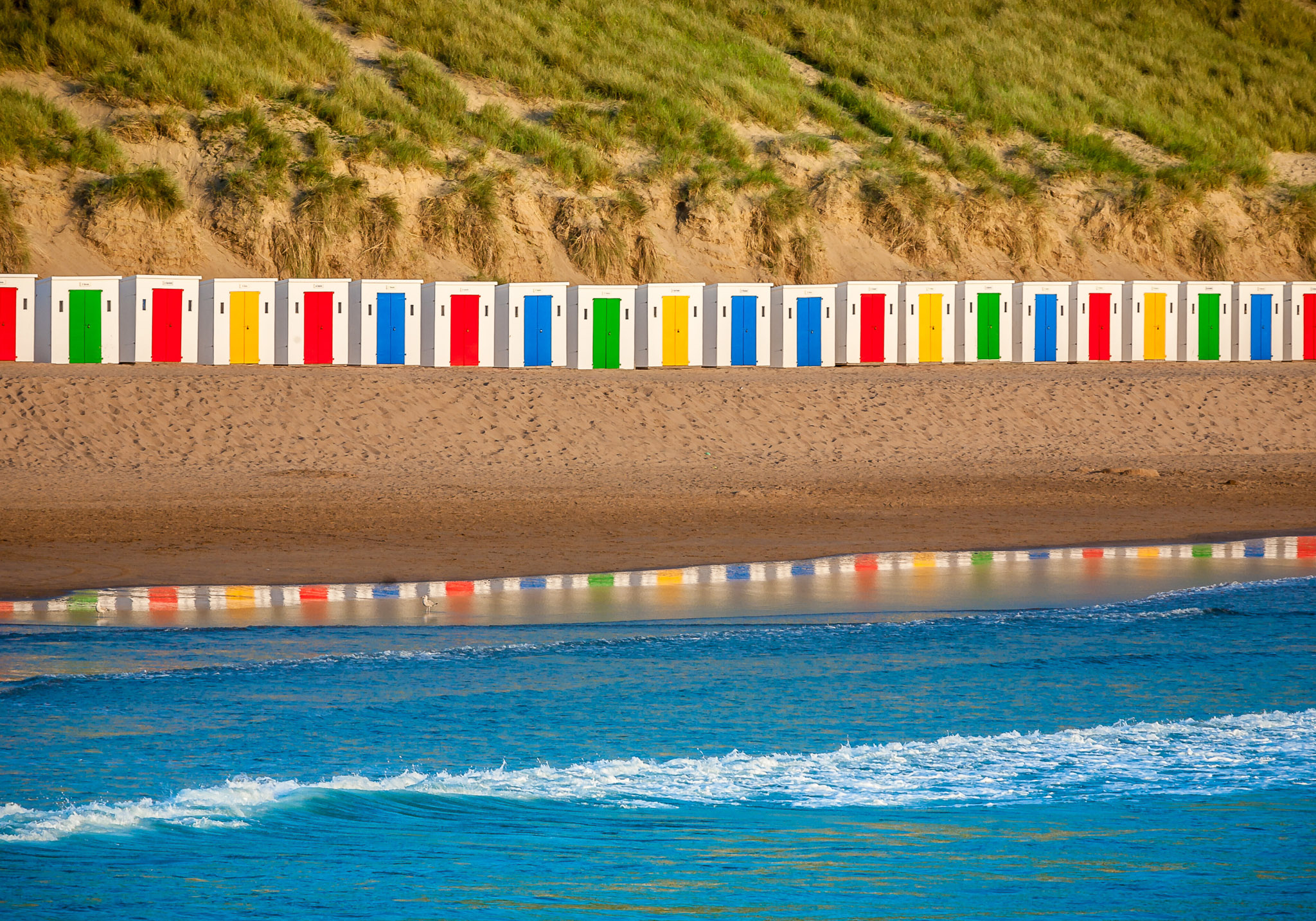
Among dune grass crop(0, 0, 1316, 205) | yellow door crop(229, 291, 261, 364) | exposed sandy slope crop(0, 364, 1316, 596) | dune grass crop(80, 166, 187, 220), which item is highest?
dune grass crop(0, 0, 1316, 205)

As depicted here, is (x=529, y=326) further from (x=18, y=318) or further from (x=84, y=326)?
(x=18, y=318)

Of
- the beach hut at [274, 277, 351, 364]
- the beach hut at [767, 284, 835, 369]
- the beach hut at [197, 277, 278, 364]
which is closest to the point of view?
the beach hut at [197, 277, 278, 364]

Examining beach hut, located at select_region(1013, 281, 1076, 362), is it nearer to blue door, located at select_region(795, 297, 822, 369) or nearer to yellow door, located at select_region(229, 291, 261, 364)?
blue door, located at select_region(795, 297, 822, 369)

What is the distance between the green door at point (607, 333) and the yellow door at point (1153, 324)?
8.11 m

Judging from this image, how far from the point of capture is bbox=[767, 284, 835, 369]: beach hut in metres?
21.2

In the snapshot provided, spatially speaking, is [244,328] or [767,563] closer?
[767,563]

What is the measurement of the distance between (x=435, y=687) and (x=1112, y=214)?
85.3 ft

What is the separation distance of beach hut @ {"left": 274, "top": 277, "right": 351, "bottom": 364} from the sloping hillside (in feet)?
19.8

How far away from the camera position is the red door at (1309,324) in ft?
78.9

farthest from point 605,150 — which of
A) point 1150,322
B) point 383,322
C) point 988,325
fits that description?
point 1150,322

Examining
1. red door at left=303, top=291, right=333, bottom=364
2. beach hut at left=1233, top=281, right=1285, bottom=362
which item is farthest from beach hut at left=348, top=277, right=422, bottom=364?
beach hut at left=1233, top=281, right=1285, bottom=362

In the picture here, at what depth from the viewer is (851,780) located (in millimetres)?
5637

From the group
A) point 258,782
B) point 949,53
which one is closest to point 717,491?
point 258,782

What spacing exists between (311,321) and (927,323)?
334 inches
